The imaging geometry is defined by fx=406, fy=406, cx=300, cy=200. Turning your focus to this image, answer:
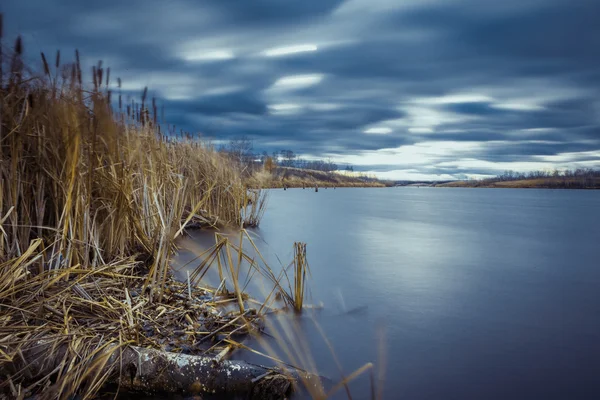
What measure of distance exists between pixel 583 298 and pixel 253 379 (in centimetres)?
547

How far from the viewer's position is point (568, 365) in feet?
11.3

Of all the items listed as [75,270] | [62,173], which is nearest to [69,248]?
[75,270]

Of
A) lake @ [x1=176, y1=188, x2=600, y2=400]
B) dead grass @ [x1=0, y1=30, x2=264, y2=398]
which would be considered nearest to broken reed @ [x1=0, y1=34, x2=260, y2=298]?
dead grass @ [x1=0, y1=30, x2=264, y2=398]

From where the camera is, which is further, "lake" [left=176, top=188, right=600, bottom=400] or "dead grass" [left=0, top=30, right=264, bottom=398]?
"lake" [left=176, top=188, right=600, bottom=400]

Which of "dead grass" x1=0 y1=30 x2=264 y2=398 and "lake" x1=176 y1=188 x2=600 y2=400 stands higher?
"dead grass" x1=0 y1=30 x2=264 y2=398

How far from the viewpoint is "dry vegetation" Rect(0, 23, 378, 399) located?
2.41 meters

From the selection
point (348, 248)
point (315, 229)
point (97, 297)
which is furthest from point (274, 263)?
point (315, 229)

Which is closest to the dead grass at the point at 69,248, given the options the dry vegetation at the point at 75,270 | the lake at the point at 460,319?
the dry vegetation at the point at 75,270

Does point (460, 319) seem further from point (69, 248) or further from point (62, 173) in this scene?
point (62, 173)

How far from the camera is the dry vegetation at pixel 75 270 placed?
2414 mm

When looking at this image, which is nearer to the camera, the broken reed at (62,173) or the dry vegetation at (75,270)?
the dry vegetation at (75,270)

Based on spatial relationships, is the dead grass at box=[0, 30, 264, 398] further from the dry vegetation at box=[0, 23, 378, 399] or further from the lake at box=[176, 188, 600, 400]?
the lake at box=[176, 188, 600, 400]

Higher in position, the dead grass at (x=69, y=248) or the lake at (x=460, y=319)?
the dead grass at (x=69, y=248)

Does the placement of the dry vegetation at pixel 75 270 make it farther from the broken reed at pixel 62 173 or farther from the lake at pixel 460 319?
the lake at pixel 460 319
